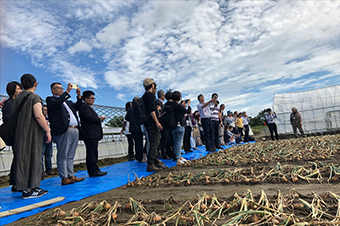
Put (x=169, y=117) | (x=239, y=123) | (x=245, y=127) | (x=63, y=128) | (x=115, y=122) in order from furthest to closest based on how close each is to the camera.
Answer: (x=115, y=122), (x=245, y=127), (x=239, y=123), (x=169, y=117), (x=63, y=128)

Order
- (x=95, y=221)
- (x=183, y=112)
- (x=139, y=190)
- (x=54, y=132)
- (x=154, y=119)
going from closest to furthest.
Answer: (x=95, y=221)
(x=139, y=190)
(x=54, y=132)
(x=154, y=119)
(x=183, y=112)

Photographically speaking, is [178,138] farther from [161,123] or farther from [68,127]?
[68,127]

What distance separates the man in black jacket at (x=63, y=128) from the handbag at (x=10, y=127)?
2.09ft

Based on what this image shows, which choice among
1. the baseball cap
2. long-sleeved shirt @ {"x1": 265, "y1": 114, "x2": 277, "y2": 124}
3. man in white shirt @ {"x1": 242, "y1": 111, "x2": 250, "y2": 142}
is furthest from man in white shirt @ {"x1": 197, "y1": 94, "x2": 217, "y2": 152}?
long-sleeved shirt @ {"x1": 265, "y1": 114, "x2": 277, "y2": 124}

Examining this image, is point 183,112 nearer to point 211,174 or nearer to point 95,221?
point 211,174

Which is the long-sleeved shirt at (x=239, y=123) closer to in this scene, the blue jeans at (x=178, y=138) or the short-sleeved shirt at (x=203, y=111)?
the short-sleeved shirt at (x=203, y=111)

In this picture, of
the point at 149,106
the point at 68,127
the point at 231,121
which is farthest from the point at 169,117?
the point at 231,121

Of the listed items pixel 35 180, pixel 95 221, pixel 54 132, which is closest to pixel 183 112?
pixel 54 132

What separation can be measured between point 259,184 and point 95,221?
169 cm

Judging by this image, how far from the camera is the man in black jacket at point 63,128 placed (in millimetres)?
3617

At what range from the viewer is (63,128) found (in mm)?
3678

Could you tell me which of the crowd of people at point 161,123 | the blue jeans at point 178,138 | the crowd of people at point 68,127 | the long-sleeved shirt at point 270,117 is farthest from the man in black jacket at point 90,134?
the long-sleeved shirt at point 270,117

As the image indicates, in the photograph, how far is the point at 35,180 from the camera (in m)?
2.92

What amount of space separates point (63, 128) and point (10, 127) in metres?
0.81
